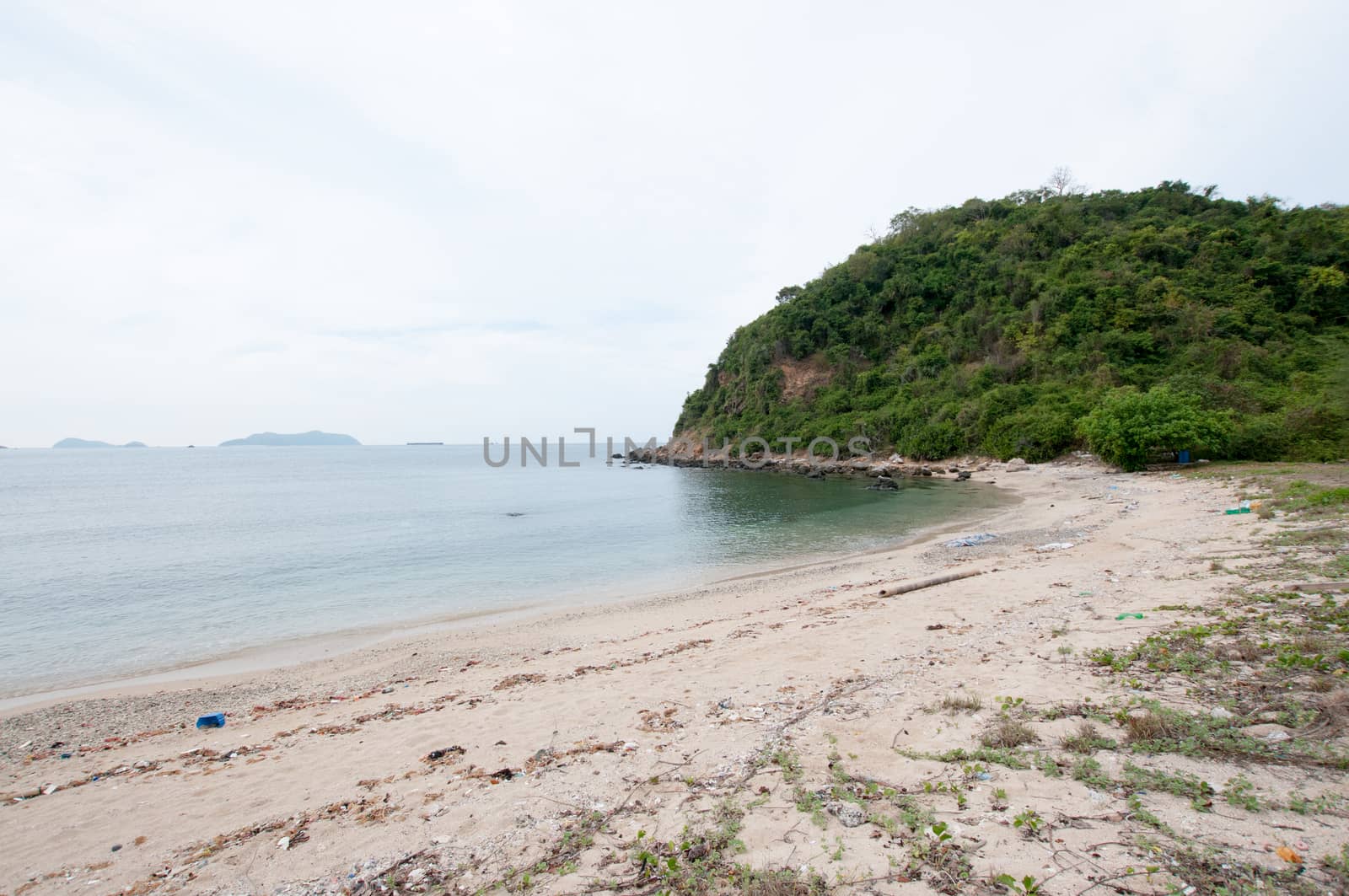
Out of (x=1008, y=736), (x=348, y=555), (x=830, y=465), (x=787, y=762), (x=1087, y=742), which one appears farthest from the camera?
(x=830, y=465)

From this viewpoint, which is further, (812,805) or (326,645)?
(326,645)

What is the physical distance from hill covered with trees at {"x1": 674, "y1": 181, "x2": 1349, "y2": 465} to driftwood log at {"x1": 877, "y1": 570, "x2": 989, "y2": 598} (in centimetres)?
1864

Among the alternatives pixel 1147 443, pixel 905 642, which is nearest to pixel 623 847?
pixel 905 642

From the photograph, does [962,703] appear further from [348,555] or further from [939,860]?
[348,555]

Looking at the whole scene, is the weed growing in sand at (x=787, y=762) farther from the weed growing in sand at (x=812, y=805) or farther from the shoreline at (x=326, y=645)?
the shoreline at (x=326, y=645)

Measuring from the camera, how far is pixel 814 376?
68000 millimetres

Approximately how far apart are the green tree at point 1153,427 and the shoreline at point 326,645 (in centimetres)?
2194

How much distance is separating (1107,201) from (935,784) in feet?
279

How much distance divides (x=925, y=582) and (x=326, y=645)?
13.1 meters

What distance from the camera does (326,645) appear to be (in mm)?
12352

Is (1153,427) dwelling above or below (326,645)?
above

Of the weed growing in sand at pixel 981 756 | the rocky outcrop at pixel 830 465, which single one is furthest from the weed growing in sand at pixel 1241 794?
the rocky outcrop at pixel 830 465

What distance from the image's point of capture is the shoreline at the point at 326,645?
10031mm

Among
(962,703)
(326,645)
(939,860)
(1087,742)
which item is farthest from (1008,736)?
(326,645)
